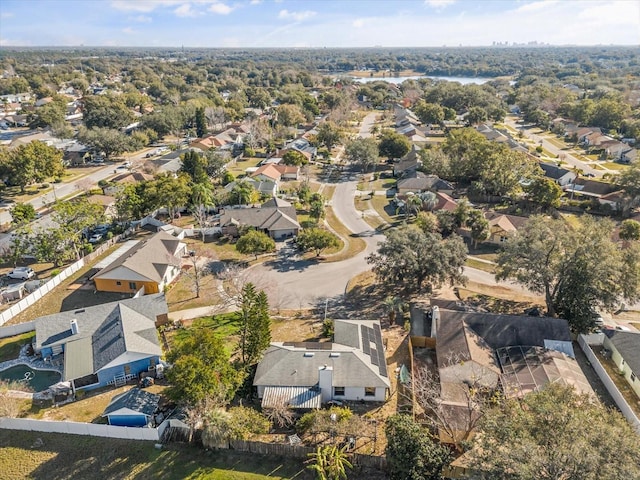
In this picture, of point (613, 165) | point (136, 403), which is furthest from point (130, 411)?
point (613, 165)

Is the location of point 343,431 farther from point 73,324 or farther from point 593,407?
point 73,324

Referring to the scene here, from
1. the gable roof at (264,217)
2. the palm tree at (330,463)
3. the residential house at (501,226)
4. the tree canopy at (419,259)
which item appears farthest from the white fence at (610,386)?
the gable roof at (264,217)

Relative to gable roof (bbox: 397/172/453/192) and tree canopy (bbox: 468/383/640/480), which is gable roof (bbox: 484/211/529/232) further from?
tree canopy (bbox: 468/383/640/480)

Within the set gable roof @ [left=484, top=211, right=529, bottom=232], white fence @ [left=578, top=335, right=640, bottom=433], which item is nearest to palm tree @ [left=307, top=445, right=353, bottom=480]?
white fence @ [left=578, top=335, right=640, bottom=433]

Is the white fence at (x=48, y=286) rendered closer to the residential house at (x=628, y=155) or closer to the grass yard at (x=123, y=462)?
the grass yard at (x=123, y=462)

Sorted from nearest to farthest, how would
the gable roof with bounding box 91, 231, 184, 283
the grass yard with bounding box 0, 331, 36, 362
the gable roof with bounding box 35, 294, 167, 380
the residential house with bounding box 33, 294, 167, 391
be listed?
the residential house with bounding box 33, 294, 167, 391, the gable roof with bounding box 35, 294, 167, 380, the grass yard with bounding box 0, 331, 36, 362, the gable roof with bounding box 91, 231, 184, 283

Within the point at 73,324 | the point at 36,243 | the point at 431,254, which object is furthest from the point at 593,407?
the point at 36,243
